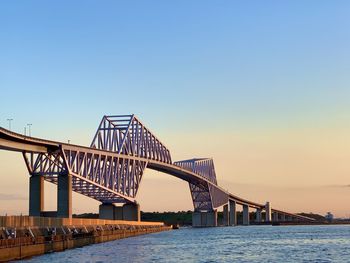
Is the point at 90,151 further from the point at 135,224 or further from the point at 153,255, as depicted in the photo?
the point at 153,255

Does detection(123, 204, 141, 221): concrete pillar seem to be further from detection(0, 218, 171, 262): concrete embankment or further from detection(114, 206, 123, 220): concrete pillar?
detection(0, 218, 171, 262): concrete embankment

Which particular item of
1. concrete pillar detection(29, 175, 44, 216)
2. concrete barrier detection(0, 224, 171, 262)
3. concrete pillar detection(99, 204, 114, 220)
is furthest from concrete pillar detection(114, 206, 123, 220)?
concrete pillar detection(29, 175, 44, 216)

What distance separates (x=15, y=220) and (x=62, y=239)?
11856 mm

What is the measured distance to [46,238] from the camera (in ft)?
235

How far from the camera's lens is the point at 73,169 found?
122m

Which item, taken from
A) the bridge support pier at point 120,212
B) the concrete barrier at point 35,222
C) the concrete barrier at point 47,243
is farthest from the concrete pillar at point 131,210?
the concrete barrier at point 35,222

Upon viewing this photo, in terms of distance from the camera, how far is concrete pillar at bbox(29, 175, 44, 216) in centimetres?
10862

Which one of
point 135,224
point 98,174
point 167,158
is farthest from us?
point 167,158

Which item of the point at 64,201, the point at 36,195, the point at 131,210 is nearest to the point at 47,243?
the point at 64,201

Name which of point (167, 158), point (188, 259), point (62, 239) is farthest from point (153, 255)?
point (167, 158)

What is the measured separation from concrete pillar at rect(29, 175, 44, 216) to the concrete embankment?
8.22 metres

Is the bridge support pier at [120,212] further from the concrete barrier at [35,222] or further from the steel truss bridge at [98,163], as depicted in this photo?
the concrete barrier at [35,222]

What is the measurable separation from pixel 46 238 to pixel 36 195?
130 ft

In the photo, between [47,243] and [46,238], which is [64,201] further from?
[47,243]
